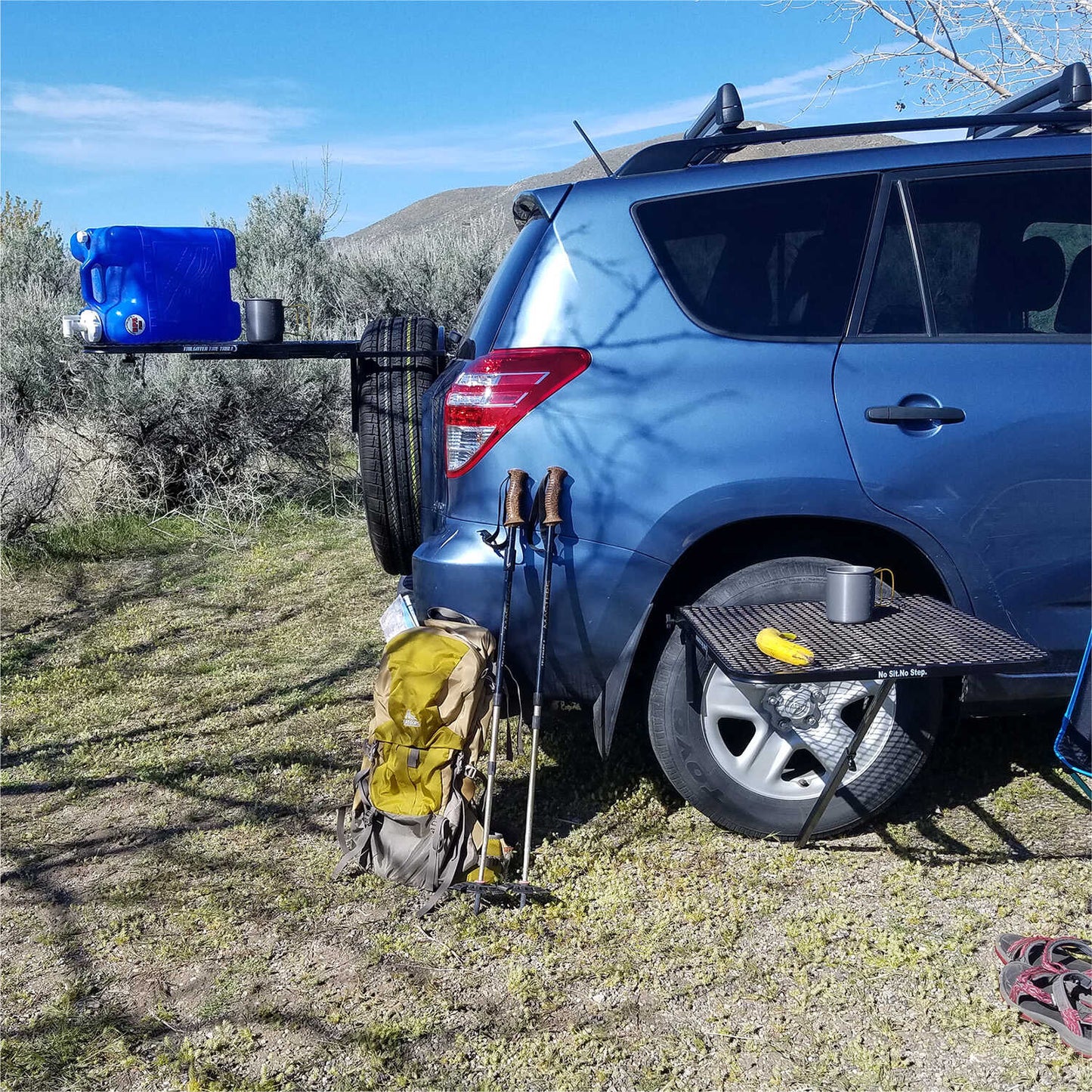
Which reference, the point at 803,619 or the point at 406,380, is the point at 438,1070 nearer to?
the point at 803,619

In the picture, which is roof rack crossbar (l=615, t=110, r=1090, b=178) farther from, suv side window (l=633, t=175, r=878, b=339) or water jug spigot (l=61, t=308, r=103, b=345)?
water jug spigot (l=61, t=308, r=103, b=345)

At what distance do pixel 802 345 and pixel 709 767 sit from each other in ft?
4.09

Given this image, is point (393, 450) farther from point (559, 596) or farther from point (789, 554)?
point (789, 554)

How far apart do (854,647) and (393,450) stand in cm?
213

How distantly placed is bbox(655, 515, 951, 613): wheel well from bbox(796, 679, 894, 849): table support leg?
478 mm

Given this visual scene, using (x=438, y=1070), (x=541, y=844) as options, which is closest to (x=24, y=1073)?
(x=438, y=1070)

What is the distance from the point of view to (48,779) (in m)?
3.91

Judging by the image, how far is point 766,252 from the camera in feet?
10.2

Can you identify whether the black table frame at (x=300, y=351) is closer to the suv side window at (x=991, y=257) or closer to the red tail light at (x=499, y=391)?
the red tail light at (x=499, y=391)

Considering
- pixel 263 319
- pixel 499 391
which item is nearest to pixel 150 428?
pixel 263 319

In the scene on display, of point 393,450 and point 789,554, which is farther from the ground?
point 393,450

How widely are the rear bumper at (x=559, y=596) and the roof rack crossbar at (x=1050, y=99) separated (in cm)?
179

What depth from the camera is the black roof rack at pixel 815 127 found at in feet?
10.6

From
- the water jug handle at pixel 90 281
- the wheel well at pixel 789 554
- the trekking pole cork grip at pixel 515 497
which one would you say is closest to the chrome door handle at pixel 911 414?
the wheel well at pixel 789 554
